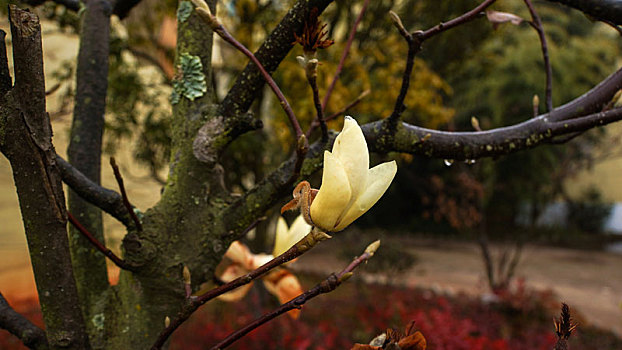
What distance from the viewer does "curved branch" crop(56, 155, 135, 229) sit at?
638mm

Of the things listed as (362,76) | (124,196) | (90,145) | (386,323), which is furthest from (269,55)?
(386,323)

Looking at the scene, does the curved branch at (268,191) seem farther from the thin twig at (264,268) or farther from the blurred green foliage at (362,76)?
the blurred green foliage at (362,76)

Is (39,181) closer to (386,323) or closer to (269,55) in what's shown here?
(269,55)

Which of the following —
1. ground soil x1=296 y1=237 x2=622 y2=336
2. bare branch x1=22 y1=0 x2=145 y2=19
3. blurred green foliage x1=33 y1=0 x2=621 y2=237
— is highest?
blurred green foliage x1=33 y1=0 x2=621 y2=237

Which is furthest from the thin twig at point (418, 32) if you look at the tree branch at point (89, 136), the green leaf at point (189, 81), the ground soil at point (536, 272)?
the ground soil at point (536, 272)

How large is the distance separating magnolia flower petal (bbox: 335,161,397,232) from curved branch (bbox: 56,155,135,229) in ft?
1.24

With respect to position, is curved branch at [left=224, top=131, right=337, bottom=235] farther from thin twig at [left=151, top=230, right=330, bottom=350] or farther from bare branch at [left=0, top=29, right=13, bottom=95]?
bare branch at [left=0, top=29, right=13, bottom=95]

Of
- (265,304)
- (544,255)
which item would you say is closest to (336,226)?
(265,304)

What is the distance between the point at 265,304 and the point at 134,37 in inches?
109

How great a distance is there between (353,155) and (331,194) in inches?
1.8

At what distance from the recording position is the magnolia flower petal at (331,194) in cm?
42

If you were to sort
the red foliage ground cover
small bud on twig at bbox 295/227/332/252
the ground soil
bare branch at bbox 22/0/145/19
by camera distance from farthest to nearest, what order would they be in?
the ground soil, the red foliage ground cover, bare branch at bbox 22/0/145/19, small bud on twig at bbox 295/227/332/252

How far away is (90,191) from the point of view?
0.66 meters

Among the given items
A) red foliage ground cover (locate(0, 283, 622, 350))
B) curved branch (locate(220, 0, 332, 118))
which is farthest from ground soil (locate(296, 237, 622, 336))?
curved branch (locate(220, 0, 332, 118))
